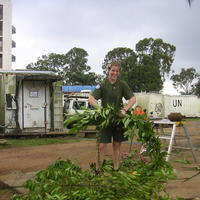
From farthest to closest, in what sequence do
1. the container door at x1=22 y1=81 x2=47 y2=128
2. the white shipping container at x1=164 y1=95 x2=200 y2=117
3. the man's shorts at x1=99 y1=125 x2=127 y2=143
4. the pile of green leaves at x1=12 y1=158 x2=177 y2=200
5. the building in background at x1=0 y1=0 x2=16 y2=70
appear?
the building in background at x1=0 y1=0 x2=16 y2=70 → the white shipping container at x1=164 y1=95 x2=200 y2=117 → the container door at x1=22 y1=81 x2=47 y2=128 → the man's shorts at x1=99 y1=125 x2=127 y2=143 → the pile of green leaves at x1=12 y1=158 x2=177 y2=200

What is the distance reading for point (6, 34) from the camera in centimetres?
6103

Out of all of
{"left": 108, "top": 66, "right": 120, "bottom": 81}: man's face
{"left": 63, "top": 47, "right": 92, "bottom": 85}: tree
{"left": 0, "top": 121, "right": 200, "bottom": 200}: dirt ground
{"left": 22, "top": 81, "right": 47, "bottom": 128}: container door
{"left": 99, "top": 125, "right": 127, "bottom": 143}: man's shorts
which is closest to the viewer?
{"left": 0, "top": 121, "right": 200, "bottom": 200}: dirt ground

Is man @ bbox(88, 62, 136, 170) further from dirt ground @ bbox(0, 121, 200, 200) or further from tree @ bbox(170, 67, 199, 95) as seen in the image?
tree @ bbox(170, 67, 199, 95)

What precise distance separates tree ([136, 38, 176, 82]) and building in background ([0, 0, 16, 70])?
67.9 feet

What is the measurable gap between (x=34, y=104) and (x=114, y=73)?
10.6 m

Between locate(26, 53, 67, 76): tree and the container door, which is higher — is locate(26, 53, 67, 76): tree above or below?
above

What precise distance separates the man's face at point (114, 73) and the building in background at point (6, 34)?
55905 millimetres

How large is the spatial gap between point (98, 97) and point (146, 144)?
1898 millimetres

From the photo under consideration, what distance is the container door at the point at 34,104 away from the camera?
1578 centimetres

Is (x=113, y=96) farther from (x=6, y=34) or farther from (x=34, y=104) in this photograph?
(x=6, y=34)

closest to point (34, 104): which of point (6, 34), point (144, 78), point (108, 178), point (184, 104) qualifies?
point (108, 178)

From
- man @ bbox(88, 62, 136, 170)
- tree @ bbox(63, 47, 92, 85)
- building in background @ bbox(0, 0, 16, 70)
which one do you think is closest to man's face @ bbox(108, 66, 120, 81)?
man @ bbox(88, 62, 136, 170)

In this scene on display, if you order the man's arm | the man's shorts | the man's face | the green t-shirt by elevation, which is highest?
the man's face

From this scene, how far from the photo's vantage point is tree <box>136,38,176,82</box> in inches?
2120
